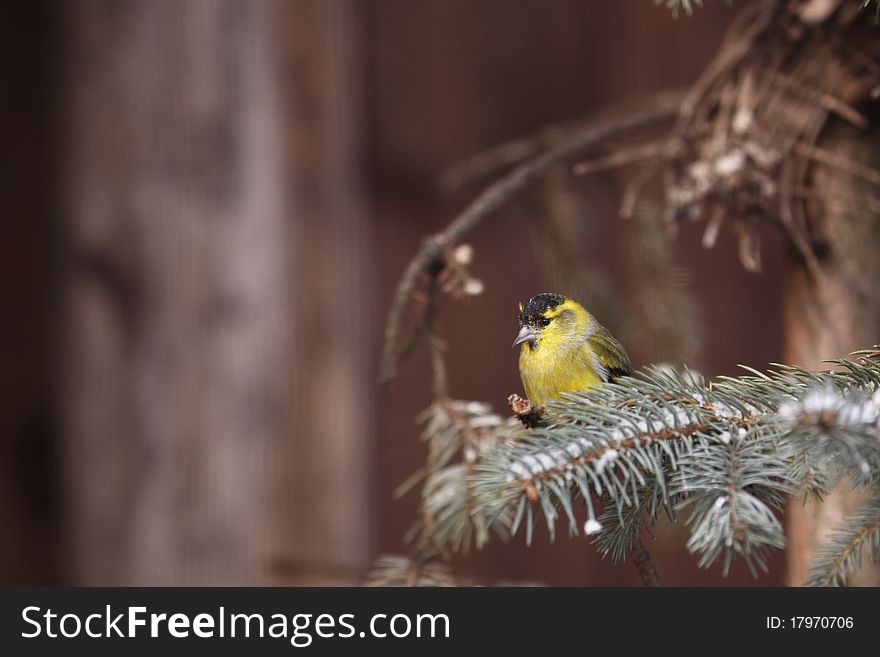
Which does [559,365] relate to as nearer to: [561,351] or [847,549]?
[561,351]

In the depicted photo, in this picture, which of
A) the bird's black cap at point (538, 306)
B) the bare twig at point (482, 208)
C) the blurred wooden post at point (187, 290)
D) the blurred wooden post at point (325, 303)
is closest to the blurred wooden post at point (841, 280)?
the bare twig at point (482, 208)

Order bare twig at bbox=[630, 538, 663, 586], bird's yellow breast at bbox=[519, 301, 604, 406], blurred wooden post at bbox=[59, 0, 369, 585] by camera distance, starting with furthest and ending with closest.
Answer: blurred wooden post at bbox=[59, 0, 369, 585] < bird's yellow breast at bbox=[519, 301, 604, 406] < bare twig at bbox=[630, 538, 663, 586]

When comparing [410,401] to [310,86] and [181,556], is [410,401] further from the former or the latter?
[310,86]

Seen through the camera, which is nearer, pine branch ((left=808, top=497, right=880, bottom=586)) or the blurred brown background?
pine branch ((left=808, top=497, right=880, bottom=586))

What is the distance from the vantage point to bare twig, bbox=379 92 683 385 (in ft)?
3.54

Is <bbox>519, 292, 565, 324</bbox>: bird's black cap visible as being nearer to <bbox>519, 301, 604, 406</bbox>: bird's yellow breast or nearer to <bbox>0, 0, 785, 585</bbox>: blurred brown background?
<bbox>519, 301, 604, 406</bbox>: bird's yellow breast

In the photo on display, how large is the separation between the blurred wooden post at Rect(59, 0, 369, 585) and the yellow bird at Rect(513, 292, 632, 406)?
0.79 meters

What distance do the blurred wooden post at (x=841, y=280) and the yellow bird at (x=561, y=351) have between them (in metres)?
0.30

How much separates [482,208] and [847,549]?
1.97 ft

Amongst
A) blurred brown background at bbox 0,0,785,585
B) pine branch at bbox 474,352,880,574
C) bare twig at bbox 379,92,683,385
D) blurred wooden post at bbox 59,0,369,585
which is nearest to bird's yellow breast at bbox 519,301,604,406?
bare twig at bbox 379,92,683,385

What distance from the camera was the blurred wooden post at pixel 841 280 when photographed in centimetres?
117

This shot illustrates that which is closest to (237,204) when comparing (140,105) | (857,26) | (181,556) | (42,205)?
(140,105)

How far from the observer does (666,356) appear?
160 cm

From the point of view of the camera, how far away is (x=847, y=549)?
2.47 feet
